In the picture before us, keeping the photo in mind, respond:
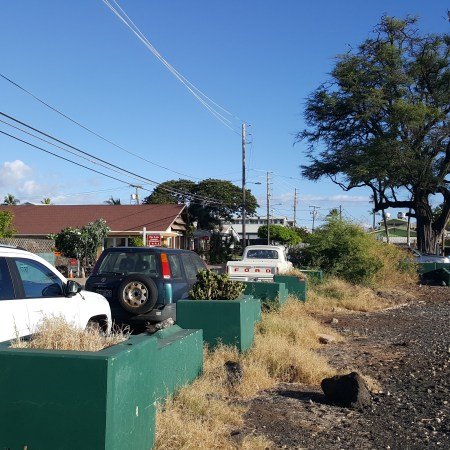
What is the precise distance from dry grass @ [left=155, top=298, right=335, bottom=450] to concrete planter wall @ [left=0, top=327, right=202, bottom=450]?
779 millimetres

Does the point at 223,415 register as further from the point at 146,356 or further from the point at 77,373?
the point at 77,373

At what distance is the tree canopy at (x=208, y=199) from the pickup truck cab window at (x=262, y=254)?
129 feet

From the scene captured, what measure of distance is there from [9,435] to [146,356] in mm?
1087

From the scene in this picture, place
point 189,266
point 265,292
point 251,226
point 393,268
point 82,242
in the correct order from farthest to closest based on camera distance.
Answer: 1. point 251,226
2. point 82,242
3. point 393,268
4. point 265,292
5. point 189,266

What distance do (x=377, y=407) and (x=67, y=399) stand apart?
404 cm

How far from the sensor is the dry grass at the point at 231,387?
4.98 m

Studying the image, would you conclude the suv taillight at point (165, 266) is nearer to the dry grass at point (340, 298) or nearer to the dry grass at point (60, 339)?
the dry grass at point (60, 339)

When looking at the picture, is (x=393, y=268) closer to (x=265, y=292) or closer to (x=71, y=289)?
(x=265, y=292)

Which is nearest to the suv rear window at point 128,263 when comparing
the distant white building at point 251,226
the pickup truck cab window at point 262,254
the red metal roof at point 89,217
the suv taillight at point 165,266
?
the suv taillight at point 165,266

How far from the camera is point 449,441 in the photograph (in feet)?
18.7

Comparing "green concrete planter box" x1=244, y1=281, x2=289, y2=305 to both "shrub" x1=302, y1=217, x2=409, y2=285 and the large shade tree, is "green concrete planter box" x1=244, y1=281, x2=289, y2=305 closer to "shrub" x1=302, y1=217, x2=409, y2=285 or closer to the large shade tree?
"shrub" x1=302, y1=217, x2=409, y2=285

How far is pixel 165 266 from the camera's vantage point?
1047 centimetres

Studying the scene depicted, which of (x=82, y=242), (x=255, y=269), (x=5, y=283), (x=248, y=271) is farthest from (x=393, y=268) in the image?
(x=5, y=283)

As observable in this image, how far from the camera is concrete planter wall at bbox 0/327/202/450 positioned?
396 cm
